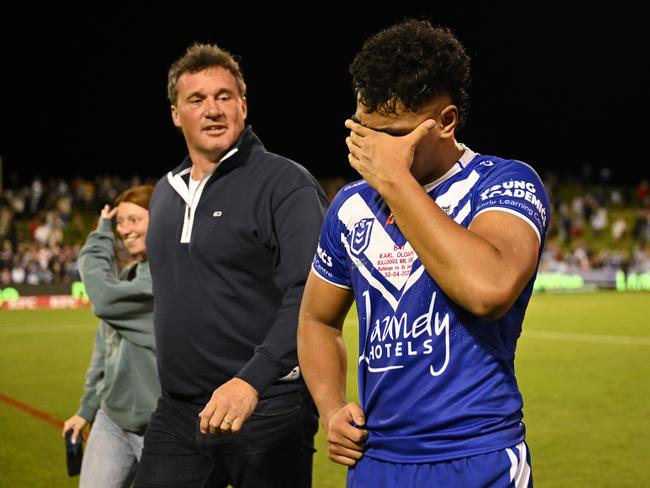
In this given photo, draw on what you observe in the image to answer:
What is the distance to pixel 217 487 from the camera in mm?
3400

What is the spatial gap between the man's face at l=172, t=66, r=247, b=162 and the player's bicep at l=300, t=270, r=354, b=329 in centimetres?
126

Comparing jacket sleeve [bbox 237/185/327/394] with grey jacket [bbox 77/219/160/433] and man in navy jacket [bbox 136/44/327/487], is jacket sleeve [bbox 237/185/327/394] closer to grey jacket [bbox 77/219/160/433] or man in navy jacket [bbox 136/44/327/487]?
man in navy jacket [bbox 136/44/327/487]

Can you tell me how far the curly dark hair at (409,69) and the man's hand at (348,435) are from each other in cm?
73

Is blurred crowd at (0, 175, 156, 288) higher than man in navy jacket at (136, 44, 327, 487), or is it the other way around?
man in navy jacket at (136, 44, 327, 487)

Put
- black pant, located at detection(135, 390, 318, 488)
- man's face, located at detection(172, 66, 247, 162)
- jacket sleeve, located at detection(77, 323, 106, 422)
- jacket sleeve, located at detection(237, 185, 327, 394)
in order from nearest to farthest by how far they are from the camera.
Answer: jacket sleeve, located at detection(237, 185, 327, 394)
black pant, located at detection(135, 390, 318, 488)
man's face, located at detection(172, 66, 247, 162)
jacket sleeve, located at detection(77, 323, 106, 422)

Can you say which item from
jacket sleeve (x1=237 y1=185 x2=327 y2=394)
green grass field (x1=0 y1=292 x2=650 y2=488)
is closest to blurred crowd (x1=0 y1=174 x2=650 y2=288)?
green grass field (x1=0 y1=292 x2=650 y2=488)

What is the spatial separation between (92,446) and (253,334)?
4.41ft

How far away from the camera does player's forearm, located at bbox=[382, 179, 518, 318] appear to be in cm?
191

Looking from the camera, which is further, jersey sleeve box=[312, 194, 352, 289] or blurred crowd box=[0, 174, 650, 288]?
blurred crowd box=[0, 174, 650, 288]

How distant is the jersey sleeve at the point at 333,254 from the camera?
2369 mm

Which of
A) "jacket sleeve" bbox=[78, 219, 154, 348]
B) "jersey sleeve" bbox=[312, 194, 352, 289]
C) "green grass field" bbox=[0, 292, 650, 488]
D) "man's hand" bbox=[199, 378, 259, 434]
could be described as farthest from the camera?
"green grass field" bbox=[0, 292, 650, 488]

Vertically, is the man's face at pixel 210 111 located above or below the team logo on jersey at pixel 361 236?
above

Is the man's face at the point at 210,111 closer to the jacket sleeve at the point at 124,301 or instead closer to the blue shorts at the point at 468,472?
the jacket sleeve at the point at 124,301

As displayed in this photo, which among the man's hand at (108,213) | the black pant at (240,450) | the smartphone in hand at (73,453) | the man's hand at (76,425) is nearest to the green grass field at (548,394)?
the smartphone in hand at (73,453)
